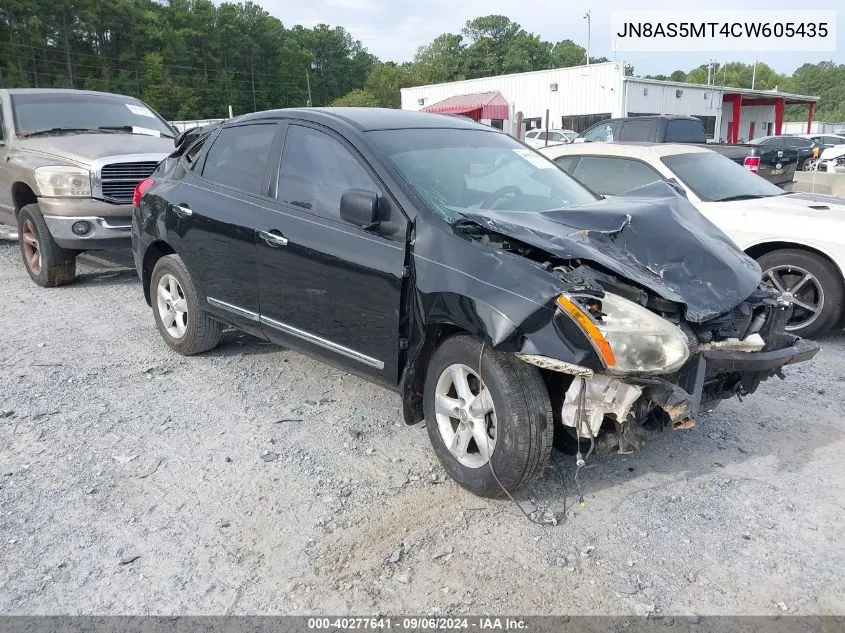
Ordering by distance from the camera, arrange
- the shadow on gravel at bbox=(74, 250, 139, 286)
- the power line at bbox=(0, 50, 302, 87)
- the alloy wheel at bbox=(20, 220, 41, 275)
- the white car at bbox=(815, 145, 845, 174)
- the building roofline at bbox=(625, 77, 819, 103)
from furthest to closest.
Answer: the power line at bbox=(0, 50, 302, 87)
the building roofline at bbox=(625, 77, 819, 103)
the white car at bbox=(815, 145, 845, 174)
the shadow on gravel at bbox=(74, 250, 139, 286)
the alloy wheel at bbox=(20, 220, 41, 275)

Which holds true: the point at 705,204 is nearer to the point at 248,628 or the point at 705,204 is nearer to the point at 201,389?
the point at 201,389

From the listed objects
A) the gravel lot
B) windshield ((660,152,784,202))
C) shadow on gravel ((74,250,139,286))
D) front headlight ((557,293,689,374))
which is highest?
windshield ((660,152,784,202))

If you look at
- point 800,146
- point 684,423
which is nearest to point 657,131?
point 684,423

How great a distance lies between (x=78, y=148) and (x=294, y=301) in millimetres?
4736

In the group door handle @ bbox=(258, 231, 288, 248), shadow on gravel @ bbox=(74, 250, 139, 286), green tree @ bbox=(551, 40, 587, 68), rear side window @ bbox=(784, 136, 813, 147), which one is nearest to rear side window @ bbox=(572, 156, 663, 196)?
→ door handle @ bbox=(258, 231, 288, 248)

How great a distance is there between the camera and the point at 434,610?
2666 mm

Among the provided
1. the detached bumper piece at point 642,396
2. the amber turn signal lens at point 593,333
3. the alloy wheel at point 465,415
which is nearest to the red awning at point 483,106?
the alloy wheel at point 465,415

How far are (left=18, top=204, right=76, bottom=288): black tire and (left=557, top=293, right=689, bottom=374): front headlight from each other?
632cm

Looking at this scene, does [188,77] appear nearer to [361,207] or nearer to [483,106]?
[483,106]

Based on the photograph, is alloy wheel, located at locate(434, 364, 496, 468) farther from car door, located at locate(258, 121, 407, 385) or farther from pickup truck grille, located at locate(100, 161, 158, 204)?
pickup truck grille, located at locate(100, 161, 158, 204)

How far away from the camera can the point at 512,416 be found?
10.1 feet

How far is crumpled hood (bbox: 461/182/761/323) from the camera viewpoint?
317 centimetres

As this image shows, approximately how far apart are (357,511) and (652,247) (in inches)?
75.9

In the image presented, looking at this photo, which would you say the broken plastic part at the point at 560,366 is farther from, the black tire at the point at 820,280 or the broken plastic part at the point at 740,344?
the black tire at the point at 820,280
